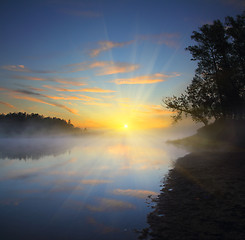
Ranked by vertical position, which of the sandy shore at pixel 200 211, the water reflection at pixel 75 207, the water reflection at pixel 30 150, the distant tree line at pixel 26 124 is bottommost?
the water reflection at pixel 30 150

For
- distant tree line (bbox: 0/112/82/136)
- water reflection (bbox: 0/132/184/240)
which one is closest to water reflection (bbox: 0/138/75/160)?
water reflection (bbox: 0/132/184/240)

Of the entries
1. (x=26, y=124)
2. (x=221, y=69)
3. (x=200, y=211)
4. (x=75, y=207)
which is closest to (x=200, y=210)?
(x=200, y=211)

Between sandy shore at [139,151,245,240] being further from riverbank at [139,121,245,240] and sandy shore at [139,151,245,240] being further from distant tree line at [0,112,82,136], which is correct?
distant tree line at [0,112,82,136]

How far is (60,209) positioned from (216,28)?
34075mm

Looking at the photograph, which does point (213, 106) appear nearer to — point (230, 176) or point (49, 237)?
point (230, 176)

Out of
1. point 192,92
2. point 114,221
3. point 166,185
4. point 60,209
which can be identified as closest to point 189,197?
point 166,185

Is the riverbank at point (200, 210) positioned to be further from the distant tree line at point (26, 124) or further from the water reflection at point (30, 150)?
the distant tree line at point (26, 124)

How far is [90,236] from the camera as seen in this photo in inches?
239

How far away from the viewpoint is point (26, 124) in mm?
149875

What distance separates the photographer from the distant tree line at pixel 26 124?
144 metres

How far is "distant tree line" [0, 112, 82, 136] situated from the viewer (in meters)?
144

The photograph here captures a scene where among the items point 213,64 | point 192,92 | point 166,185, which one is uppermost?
point 213,64

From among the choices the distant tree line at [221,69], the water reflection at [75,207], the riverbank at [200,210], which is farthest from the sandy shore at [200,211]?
the distant tree line at [221,69]

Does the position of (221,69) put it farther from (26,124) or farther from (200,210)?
(26,124)
